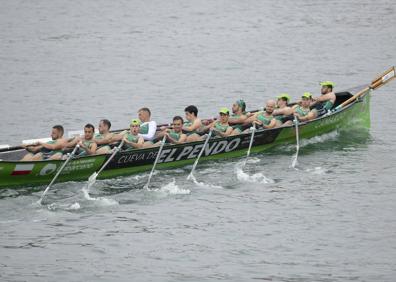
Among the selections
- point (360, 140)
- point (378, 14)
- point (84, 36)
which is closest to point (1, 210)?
point (360, 140)

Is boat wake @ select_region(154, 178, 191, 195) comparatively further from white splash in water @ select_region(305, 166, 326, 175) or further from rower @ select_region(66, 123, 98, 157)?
white splash in water @ select_region(305, 166, 326, 175)

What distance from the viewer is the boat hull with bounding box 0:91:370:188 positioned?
31.8m

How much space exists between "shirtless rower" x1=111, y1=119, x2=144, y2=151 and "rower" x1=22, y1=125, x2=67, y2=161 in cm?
195

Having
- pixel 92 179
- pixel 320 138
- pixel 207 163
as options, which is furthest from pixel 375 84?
pixel 92 179

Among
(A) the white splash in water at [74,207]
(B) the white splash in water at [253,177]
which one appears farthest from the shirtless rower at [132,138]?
(B) the white splash in water at [253,177]

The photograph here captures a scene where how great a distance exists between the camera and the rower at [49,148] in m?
32.6

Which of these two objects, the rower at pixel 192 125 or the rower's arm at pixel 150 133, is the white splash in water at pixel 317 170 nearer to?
the rower at pixel 192 125

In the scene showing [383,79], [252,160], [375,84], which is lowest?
[252,160]

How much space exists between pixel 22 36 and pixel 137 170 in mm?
29450

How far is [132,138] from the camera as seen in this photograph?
112 feet

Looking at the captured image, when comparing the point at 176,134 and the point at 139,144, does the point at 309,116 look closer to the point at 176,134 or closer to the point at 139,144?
the point at 176,134

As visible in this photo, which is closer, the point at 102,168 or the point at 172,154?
the point at 102,168

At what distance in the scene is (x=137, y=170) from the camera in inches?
1350

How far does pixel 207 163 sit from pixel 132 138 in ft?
10.2
